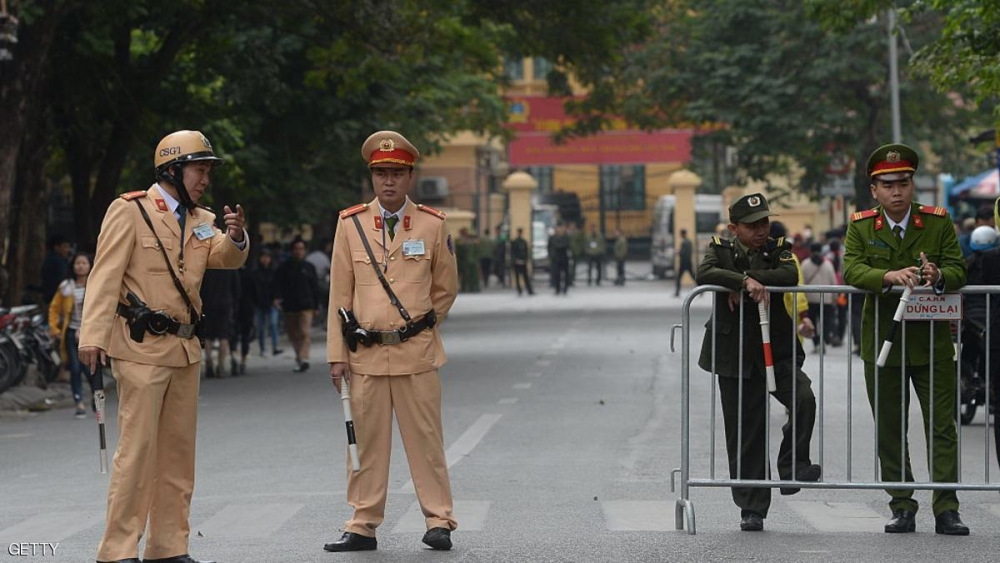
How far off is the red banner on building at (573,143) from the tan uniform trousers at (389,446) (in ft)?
124

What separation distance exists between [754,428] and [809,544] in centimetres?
76

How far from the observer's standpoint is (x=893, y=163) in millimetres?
8711

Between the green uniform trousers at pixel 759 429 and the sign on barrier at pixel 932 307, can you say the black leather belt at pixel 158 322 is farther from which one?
the sign on barrier at pixel 932 307

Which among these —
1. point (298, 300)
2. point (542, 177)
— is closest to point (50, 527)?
point (298, 300)

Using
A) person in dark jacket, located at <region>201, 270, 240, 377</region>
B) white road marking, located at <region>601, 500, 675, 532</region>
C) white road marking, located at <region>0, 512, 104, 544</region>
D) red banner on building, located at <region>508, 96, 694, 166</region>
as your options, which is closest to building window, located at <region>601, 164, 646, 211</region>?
red banner on building, located at <region>508, 96, 694, 166</region>

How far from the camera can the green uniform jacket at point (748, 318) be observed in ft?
29.4

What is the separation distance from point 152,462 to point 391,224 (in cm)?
161

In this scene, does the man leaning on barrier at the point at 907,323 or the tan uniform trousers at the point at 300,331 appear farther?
the tan uniform trousers at the point at 300,331

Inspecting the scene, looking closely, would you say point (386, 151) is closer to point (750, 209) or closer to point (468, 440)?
point (750, 209)

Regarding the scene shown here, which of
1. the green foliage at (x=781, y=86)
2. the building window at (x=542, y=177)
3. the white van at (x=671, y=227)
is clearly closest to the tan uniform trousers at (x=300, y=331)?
the green foliage at (x=781, y=86)

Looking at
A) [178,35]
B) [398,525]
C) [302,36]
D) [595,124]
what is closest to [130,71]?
[178,35]

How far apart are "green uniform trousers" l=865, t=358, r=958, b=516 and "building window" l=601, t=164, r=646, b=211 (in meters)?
61.3

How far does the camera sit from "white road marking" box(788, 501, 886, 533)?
910 cm

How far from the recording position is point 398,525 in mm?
9109
